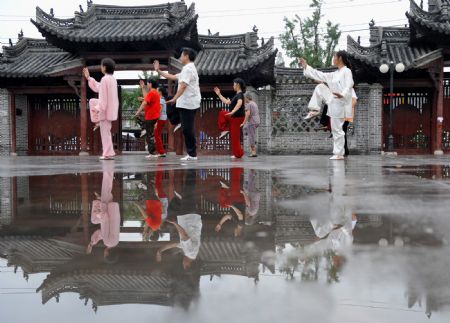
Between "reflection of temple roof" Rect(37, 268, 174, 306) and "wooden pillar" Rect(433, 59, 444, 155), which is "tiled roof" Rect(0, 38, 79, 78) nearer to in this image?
"wooden pillar" Rect(433, 59, 444, 155)

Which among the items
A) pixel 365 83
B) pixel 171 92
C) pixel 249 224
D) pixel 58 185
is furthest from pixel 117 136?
pixel 249 224

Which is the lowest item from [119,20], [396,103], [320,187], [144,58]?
[320,187]

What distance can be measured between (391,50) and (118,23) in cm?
964

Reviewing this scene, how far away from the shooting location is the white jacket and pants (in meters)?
8.05

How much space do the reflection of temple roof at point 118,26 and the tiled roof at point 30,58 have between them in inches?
35.1

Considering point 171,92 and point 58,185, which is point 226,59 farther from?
point 58,185

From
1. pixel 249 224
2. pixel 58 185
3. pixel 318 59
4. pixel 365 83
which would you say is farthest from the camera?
pixel 318 59

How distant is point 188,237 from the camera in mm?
1926

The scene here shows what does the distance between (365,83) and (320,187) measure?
14309mm

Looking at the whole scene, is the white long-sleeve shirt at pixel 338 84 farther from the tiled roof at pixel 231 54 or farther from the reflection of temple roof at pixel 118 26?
the reflection of temple roof at pixel 118 26

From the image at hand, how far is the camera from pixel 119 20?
1759 centimetres

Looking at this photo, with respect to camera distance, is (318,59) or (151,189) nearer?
(151,189)

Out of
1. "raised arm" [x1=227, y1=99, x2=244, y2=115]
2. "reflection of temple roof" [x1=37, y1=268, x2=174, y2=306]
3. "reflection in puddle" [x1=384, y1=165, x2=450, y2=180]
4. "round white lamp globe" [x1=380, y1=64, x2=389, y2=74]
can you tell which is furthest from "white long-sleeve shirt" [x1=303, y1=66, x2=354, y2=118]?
"round white lamp globe" [x1=380, y1=64, x2=389, y2=74]

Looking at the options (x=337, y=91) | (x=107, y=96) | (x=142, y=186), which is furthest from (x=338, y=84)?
(x=142, y=186)
